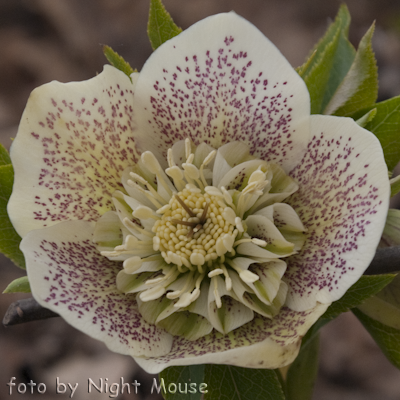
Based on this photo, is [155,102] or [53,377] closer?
[155,102]

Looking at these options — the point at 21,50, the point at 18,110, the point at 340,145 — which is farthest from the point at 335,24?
the point at 21,50

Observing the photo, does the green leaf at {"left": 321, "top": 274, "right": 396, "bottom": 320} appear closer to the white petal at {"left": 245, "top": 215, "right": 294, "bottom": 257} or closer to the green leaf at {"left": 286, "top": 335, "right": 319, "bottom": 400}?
the white petal at {"left": 245, "top": 215, "right": 294, "bottom": 257}

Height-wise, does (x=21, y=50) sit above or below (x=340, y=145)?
below

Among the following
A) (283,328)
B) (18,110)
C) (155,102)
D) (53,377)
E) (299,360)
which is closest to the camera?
(283,328)

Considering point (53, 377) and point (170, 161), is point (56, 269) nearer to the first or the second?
point (170, 161)

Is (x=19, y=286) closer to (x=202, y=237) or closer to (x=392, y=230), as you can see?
(x=202, y=237)

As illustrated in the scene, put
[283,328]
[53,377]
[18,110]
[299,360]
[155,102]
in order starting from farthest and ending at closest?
[18,110] → [53,377] → [299,360] → [155,102] → [283,328]

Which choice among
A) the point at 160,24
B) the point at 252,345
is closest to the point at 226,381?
the point at 252,345
